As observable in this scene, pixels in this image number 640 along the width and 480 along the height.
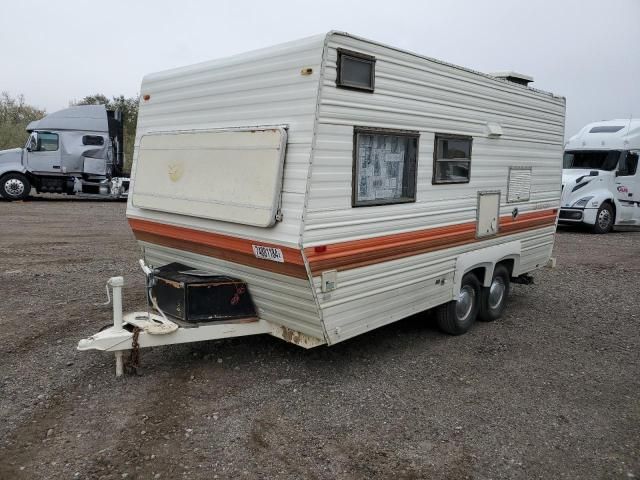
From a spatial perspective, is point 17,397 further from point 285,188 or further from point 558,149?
point 558,149

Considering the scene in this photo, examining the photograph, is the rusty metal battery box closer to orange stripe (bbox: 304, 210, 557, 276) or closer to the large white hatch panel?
the large white hatch panel

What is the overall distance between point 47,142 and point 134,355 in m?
17.5

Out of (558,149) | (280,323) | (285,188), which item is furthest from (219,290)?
(558,149)

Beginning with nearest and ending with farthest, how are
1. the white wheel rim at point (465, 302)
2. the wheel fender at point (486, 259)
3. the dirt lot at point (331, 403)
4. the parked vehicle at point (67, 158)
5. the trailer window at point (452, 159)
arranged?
the dirt lot at point (331, 403) < the trailer window at point (452, 159) < the wheel fender at point (486, 259) < the white wheel rim at point (465, 302) < the parked vehicle at point (67, 158)

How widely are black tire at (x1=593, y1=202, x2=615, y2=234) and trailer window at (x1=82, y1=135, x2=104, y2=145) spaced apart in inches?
653

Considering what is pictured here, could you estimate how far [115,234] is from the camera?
12.5 metres

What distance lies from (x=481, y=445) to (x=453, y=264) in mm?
2206

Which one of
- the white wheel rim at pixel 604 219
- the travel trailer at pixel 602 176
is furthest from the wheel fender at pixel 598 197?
the white wheel rim at pixel 604 219

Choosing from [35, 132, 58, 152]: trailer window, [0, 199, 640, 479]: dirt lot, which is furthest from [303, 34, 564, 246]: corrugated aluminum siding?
[35, 132, 58, 152]: trailer window

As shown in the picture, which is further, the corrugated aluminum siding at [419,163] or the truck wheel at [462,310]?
the truck wheel at [462,310]

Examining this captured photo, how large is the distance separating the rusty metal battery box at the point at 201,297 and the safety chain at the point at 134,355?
0.43 m

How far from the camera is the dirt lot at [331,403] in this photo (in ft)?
11.5

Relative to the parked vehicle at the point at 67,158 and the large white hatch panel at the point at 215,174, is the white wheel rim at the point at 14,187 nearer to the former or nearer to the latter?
the parked vehicle at the point at 67,158

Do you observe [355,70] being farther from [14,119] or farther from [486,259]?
[14,119]
